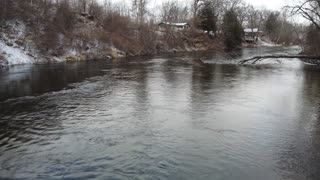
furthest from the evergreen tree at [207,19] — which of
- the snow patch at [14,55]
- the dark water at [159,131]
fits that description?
the dark water at [159,131]

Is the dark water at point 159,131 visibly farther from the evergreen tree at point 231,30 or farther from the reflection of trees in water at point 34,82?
the evergreen tree at point 231,30

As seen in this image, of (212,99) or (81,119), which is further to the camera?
(212,99)

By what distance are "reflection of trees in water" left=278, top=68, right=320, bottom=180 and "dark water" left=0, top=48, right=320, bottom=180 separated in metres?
0.03

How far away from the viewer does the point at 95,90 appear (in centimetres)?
2191

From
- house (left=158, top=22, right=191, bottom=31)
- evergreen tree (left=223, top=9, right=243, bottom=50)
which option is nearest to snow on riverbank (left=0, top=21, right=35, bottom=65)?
house (left=158, top=22, right=191, bottom=31)

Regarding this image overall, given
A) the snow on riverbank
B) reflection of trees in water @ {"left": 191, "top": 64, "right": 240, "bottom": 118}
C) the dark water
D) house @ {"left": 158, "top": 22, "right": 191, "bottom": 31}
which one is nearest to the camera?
the dark water

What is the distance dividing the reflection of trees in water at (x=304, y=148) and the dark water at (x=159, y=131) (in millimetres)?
29

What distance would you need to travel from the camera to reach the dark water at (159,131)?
9.50 metres

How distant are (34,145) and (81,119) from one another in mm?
3465

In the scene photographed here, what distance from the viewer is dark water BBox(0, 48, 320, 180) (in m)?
9.50

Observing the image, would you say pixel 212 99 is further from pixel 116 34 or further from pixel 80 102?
pixel 116 34

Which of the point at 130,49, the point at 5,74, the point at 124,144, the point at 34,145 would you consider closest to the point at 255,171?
the point at 124,144

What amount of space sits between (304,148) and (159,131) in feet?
15.7

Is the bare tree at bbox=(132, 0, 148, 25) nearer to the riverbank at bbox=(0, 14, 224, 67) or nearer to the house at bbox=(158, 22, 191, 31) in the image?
the house at bbox=(158, 22, 191, 31)
